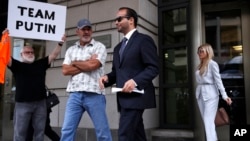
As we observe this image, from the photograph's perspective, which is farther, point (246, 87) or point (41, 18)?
point (246, 87)

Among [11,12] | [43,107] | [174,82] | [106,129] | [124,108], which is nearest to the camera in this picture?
[124,108]

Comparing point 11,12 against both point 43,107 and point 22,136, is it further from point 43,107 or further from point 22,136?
point 22,136

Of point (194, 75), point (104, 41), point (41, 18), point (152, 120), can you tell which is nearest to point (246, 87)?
point (194, 75)

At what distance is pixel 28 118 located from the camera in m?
5.13

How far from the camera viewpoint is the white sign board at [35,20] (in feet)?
16.1

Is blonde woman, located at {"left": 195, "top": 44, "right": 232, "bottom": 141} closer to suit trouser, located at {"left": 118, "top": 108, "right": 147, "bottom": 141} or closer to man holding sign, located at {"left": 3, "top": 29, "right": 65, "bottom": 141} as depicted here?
suit trouser, located at {"left": 118, "top": 108, "right": 147, "bottom": 141}

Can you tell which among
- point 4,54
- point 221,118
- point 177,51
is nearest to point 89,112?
point 4,54

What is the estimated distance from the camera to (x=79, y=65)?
454 cm

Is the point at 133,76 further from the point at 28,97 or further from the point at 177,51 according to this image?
the point at 177,51

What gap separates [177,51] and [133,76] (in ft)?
12.6

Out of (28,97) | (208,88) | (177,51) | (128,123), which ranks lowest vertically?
(128,123)

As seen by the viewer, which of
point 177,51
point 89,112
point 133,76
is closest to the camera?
point 133,76

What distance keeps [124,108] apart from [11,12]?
257 cm

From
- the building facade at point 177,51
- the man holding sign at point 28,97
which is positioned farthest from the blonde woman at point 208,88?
the man holding sign at point 28,97
